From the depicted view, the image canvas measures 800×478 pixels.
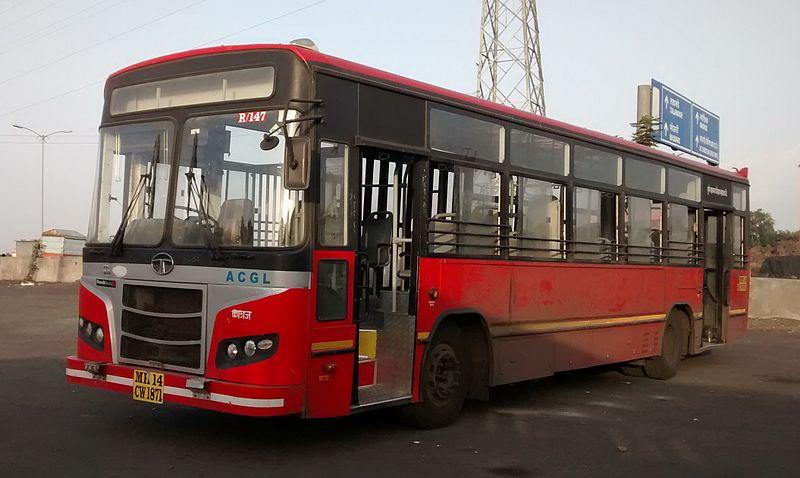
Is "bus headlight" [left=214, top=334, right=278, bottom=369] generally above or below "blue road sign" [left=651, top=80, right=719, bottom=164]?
below

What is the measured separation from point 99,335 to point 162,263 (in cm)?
107

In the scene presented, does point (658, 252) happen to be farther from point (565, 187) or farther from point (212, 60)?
point (212, 60)

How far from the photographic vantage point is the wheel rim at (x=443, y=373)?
841 cm

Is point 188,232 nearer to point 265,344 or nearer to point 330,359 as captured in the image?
point 265,344

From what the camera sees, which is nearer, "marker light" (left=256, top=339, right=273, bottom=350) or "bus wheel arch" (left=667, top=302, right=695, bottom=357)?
"marker light" (left=256, top=339, right=273, bottom=350)

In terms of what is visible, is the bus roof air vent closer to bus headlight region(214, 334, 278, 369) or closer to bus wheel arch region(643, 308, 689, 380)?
bus headlight region(214, 334, 278, 369)

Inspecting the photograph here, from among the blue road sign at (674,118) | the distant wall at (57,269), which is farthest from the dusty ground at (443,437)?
the distant wall at (57,269)

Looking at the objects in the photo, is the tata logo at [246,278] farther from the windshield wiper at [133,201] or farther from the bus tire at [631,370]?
the bus tire at [631,370]

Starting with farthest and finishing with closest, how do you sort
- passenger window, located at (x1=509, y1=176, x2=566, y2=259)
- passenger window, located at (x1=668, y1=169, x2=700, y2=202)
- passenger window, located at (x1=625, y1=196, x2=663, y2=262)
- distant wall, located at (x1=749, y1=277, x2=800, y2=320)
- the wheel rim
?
distant wall, located at (x1=749, y1=277, x2=800, y2=320), passenger window, located at (x1=668, y1=169, x2=700, y2=202), passenger window, located at (x1=625, y1=196, x2=663, y2=262), passenger window, located at (x1=509, y1=176, x2=566, y2=259), the wheel rim

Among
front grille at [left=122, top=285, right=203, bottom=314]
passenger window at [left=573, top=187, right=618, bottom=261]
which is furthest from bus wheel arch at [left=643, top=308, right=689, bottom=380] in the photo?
front grille at [left=122, top=285, right=203, bottom=314]

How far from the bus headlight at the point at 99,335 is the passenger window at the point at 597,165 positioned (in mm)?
6003

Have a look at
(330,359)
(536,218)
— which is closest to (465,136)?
(536,218)

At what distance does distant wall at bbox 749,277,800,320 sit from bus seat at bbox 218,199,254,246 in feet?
68.0

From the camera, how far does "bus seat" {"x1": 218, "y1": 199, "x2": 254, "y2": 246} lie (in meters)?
7.02
